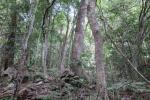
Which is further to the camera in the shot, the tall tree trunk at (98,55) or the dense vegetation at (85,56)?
the dense vegetation at (85,56)

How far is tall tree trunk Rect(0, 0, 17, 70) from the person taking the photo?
1139 centimetres

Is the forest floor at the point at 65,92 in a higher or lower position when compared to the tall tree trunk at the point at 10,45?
lower

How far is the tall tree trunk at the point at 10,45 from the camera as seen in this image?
1139cm

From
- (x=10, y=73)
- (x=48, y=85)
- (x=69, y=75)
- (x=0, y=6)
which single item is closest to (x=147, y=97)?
(x=69, y=75)

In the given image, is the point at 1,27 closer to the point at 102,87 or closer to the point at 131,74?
the point at 131,74

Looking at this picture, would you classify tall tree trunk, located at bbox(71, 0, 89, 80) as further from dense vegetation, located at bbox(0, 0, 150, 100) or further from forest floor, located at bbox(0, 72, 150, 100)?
forest floor, located at bbox(0, 72, 150, 100)

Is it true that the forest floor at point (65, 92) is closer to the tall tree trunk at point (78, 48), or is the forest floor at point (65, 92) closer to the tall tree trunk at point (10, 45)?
the tall tree trunk at point (78, 48)

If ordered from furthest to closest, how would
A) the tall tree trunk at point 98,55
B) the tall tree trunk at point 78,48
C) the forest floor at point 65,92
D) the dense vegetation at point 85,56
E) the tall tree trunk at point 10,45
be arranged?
the tall tree trunk at point 10,45 < the tall tree trunk at point 78,48 < the forest floor at point 65,92 < the dense vegetation at point 85,56 < the tall tree trunk at point 98,55

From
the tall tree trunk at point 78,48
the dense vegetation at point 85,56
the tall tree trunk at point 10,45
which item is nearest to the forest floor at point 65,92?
the dense vegetation at point 85,56

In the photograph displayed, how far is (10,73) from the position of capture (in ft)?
34.4

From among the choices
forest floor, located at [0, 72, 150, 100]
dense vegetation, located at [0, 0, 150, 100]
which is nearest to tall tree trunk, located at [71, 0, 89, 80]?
dense vegetation, located at [0, 0, 150, 100]

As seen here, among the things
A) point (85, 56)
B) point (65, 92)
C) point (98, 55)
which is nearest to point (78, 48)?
point (85, 56)

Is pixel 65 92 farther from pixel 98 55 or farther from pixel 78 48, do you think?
pixel 78 48

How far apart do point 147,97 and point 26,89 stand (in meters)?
3.50
